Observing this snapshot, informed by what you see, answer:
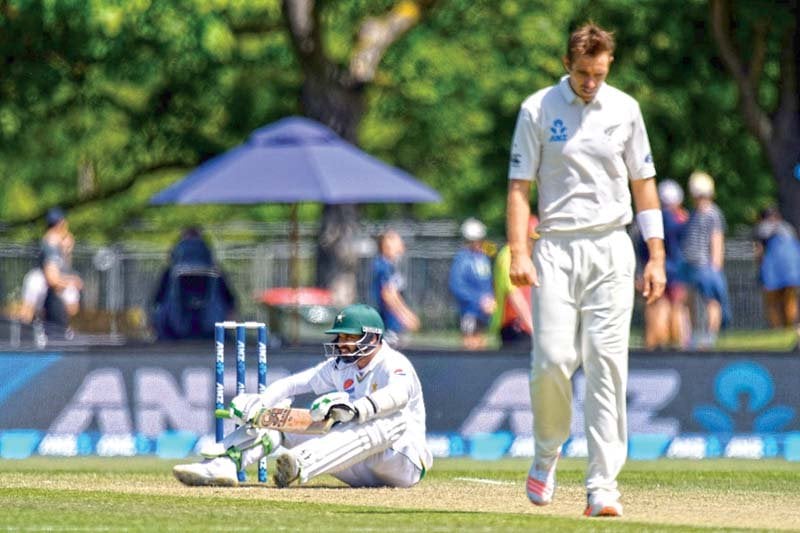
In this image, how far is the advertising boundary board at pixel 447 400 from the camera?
17.2 m

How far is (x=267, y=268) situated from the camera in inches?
1384

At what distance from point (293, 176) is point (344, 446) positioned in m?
9.40

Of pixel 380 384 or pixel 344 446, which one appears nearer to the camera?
pixel 344 446

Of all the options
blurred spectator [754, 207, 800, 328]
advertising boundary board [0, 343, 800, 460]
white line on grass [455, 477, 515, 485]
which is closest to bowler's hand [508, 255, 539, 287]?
white line on grass [455, 477, 515, 485]

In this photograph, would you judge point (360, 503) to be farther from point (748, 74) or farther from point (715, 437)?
point (748, 74)

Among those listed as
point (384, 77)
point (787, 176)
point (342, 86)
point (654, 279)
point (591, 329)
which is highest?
point (384, 77)

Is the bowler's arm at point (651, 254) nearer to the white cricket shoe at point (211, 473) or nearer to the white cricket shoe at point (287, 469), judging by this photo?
the white cricket shoe at point (287, 469)

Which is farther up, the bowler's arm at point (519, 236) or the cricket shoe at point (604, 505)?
the bowler's arm at point (519, 236)

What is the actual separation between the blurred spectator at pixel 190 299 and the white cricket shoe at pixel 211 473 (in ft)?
28.1

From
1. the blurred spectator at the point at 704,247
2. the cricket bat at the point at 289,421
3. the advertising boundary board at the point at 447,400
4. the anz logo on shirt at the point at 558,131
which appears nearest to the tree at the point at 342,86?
the blurred spectator at the point at 704,247

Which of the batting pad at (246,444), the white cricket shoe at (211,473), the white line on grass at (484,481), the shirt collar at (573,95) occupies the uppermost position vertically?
the shirt collar at (573,95)

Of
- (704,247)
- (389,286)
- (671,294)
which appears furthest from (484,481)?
(389,286)

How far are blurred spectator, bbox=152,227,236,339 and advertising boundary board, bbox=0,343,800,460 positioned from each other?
3928 mm

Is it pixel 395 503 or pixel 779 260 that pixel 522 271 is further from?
pixel 779 260
